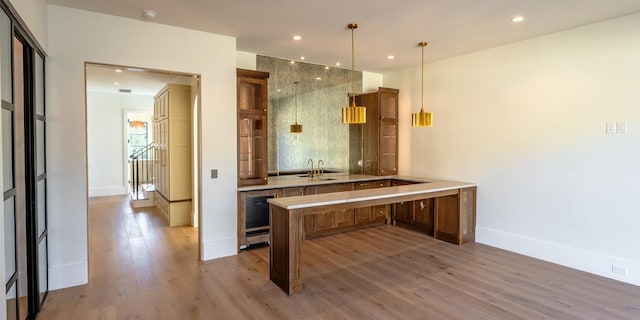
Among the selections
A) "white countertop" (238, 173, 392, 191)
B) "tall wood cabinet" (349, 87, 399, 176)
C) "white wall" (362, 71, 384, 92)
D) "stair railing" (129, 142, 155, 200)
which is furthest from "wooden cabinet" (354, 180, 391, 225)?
"stair railing" (129, 142, 155, 200)

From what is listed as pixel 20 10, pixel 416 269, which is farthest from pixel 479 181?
pixel 20 10

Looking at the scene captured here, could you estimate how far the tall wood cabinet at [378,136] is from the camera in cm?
599

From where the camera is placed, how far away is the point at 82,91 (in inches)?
135

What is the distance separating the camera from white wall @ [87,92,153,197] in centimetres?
910

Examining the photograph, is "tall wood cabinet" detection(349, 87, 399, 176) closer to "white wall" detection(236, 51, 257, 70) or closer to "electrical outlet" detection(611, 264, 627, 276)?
"white wall" detection(236, 51, 257, 70)

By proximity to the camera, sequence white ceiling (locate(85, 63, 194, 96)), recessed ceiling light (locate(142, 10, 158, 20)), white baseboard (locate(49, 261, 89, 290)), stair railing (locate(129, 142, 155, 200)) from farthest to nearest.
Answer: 1. stair railing (locate(129, 142, 155, 200))
2. white ceiling (locate(85, 63, 194, 96))
3. recessed ceiling light (locate(142, 10, 158, 20))
4. white baseboard (locate(49, 261, 89, 290))

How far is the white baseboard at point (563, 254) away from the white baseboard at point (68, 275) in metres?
5.04

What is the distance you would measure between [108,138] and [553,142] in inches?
400

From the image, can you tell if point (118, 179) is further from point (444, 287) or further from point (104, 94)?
point (444, 287)

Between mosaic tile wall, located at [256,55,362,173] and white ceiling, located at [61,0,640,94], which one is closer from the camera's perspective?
white ceiling, located at [61,0,640,94]

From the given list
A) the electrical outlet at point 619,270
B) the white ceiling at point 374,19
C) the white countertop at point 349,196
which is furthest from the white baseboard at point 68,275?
the electrical outlet at point 619,270

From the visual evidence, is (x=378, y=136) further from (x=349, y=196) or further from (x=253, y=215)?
(x=253, y=215)

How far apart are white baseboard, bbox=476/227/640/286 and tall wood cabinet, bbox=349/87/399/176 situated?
189 centimetres

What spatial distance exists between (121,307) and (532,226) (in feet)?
15.7
